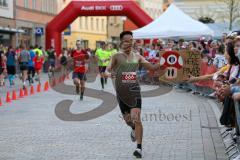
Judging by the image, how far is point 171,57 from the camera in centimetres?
1074

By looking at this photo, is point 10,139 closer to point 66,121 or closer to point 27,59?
point 66,121

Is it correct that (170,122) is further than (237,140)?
Yes

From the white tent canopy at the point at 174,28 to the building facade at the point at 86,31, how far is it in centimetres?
3650

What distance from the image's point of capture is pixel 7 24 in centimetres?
4381

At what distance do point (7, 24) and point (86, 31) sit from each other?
30.1 metres

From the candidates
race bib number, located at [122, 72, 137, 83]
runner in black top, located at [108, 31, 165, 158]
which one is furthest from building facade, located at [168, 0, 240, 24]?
race bib number, located at [122, 72, 137, 83]

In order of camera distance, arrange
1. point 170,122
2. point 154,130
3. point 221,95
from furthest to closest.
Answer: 1. point 170,122
2. point 154,130
3. point 221,95

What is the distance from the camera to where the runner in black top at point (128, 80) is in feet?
31.2

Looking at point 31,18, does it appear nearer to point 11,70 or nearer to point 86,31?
point 86,31

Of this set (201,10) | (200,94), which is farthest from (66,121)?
(201,10)

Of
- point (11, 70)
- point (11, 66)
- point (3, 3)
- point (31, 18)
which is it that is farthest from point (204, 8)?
point (11, 70)

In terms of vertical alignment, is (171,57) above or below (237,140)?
above

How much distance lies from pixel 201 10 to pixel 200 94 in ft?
109

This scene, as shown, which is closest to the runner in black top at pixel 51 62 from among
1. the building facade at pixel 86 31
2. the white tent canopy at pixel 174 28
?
the white tent canopy at pixel 174 28
